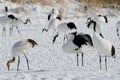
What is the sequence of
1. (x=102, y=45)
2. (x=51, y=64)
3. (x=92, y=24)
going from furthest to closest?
(x=92, y=24)
(x=51, y=64)
(x=102, y=45)

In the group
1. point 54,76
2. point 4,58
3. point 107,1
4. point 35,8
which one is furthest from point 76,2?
point 54,76

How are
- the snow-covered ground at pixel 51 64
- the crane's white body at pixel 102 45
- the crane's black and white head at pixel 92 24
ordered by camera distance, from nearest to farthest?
1. the snow-covered ground at pixel 51 64
2. the crane's white body at pixel 102 45
3. the crane's black and white head at pixel 92 24

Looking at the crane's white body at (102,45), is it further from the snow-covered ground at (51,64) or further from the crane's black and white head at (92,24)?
the crane's black and white head at (92,24)

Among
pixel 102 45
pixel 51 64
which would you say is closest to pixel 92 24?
pixel 51 64

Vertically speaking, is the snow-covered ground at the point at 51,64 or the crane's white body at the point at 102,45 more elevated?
the crane's white body at the point at 102,45

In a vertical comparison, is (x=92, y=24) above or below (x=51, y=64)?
above

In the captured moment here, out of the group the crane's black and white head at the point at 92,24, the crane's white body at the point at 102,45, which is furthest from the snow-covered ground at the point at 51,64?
the crane's black and white head at the point at 92,24

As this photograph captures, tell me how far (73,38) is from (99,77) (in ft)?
8.63

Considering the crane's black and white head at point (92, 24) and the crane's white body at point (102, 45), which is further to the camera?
the crane's black and white head at point (92, 24)

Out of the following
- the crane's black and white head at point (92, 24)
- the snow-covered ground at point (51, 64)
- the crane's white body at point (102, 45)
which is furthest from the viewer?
the crane's black and white head at point (92, 24)

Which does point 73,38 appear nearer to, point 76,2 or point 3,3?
point 3,3

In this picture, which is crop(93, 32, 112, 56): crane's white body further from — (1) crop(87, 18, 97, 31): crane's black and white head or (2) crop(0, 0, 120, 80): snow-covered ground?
(1) crop(87, 18, 97, 31): crane's black and white head

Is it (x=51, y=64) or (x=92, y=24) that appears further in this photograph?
(x=92, y=24)

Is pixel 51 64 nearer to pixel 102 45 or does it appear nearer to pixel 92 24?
pixel 102 45
